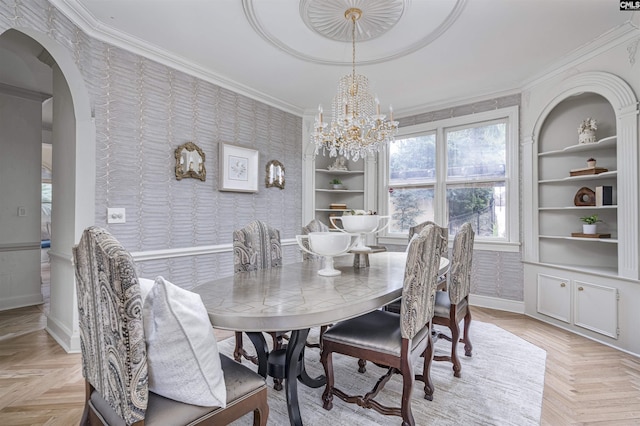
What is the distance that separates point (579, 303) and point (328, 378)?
272 centimetres

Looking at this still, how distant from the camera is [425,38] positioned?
2631mm

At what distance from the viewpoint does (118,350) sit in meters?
0.94

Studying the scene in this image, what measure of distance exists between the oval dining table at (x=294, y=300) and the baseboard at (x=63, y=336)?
172 cm

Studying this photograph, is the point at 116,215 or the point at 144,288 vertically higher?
the point at 116,215

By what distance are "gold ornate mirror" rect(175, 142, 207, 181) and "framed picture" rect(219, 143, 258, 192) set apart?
0.24m

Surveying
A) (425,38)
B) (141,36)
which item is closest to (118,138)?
(141,36)

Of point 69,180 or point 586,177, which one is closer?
point 69,180

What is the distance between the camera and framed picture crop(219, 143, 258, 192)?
11.5 feet

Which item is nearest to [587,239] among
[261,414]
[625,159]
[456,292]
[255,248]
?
[625,159]

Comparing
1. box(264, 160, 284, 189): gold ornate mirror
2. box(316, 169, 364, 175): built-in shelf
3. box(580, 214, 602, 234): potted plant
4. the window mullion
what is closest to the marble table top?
box(580, 214, 602, 234): potted plant

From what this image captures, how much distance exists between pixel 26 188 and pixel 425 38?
4859mm

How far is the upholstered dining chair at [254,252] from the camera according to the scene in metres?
2.23

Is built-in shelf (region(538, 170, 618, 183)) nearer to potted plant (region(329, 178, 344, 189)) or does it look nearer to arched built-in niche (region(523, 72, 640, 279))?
arched built-in niche (region(523, 72, 640, 279))

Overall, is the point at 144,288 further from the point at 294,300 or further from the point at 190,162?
the point at 190,162
